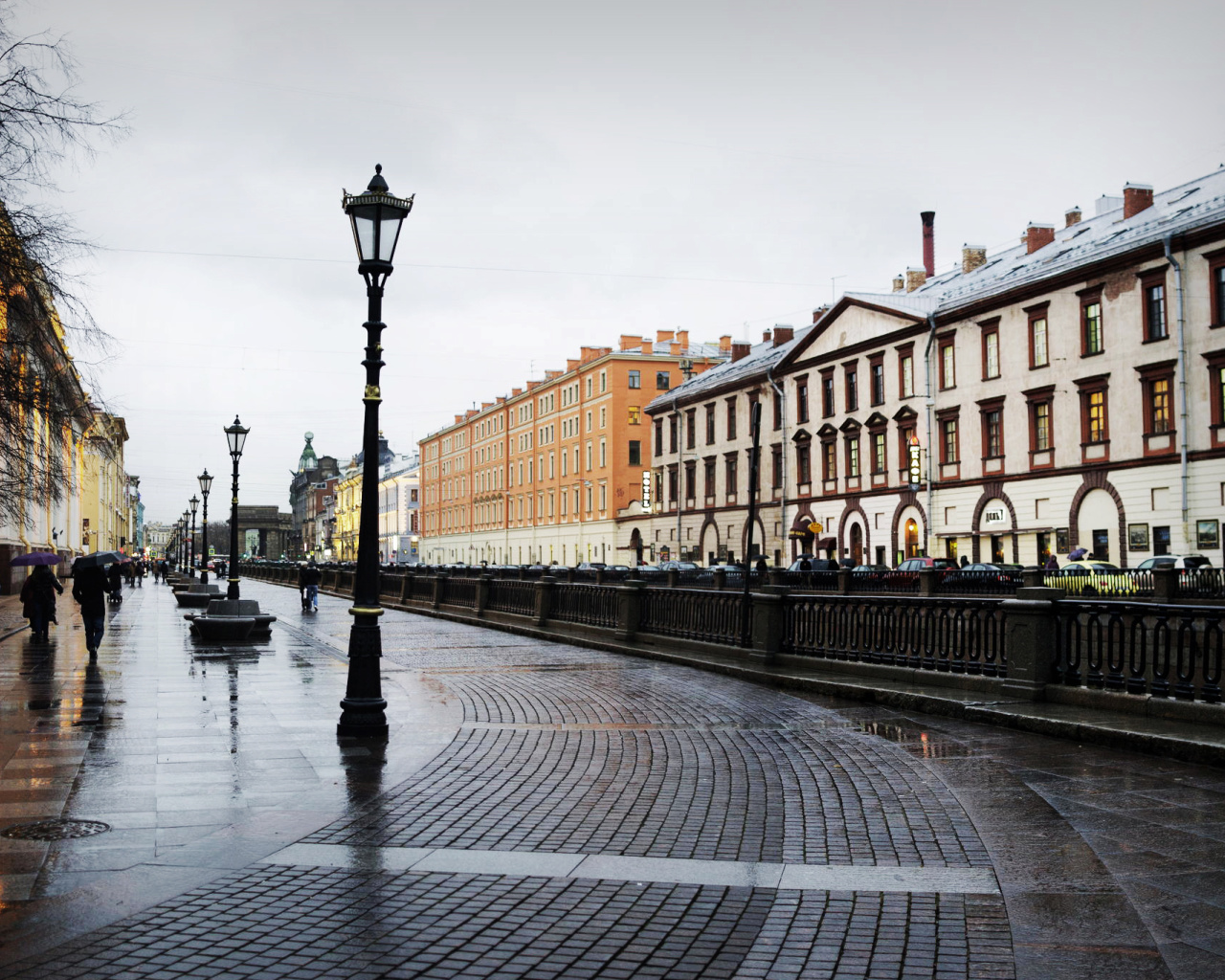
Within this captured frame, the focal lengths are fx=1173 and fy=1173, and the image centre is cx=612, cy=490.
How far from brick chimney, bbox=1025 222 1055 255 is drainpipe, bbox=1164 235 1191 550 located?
10.6m

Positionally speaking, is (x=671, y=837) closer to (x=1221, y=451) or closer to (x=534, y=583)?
(x=534, y=583)

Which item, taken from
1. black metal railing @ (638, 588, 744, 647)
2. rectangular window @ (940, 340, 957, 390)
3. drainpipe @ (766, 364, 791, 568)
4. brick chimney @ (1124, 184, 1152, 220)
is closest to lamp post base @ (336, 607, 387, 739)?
black metal railing @ (638, 588, 744, 647)

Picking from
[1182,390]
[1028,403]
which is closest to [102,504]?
[1028,403]

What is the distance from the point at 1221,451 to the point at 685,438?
132 ft

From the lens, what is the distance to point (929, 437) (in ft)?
170

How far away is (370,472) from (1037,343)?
40.3 metres

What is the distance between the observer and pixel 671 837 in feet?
22.1

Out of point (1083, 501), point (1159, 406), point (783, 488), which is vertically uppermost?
point (1159, 406)

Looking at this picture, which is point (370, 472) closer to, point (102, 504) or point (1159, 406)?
point (1159, 406)

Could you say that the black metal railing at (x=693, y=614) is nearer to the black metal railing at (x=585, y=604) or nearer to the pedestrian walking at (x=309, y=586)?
the black metal railing at (x=585, y=604)

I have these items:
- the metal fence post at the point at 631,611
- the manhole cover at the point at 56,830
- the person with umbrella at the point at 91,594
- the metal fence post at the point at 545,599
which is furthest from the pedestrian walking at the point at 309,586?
the manhole cover at the point at 56,830

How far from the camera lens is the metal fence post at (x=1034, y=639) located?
460 inches

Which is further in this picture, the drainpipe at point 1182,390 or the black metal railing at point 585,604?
the drainpipe at point 1182,390

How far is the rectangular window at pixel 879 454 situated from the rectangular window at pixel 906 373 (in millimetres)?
2573
